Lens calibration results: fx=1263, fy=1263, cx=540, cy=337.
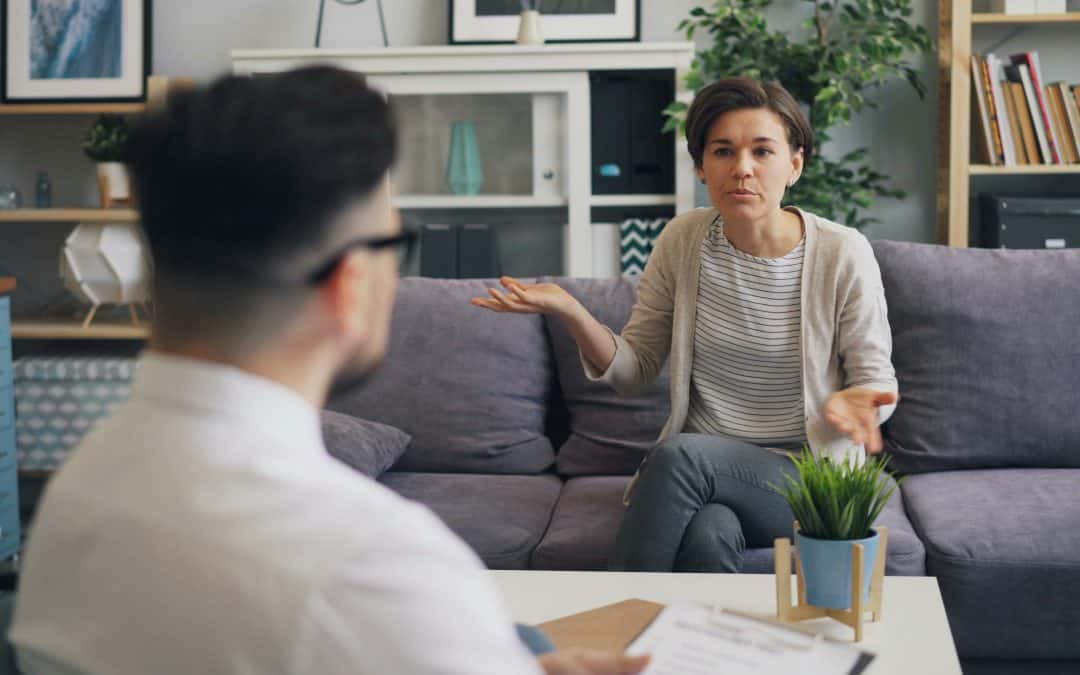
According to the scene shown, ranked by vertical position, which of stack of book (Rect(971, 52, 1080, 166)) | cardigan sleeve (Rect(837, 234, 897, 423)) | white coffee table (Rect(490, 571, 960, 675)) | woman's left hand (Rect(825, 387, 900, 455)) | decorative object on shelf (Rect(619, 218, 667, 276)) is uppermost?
stack of book (Rect(971, 52, 1080, 166))

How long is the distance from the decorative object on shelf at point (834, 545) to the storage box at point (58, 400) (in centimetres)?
247

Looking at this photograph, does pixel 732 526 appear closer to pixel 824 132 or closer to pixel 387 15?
pixel 824 132

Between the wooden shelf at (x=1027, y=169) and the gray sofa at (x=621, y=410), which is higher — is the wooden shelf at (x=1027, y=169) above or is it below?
above

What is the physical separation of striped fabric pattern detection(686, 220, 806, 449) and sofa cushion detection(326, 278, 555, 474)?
0.41 m

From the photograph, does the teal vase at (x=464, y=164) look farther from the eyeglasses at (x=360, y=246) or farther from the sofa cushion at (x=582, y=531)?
the eyeglasses at (x=360, y=246)

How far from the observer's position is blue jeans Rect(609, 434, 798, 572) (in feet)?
6.14

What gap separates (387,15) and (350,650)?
348 centimetres

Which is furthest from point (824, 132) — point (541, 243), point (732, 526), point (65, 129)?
point (65, 129)

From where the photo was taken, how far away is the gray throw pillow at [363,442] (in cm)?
223

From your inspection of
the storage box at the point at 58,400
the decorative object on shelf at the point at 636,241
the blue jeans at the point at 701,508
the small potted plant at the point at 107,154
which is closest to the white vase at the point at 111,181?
the small potted plant at the point at 107,154

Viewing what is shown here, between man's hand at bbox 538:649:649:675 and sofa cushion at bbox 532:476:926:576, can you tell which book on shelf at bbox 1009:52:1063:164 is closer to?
sofa cushion at bbox 532:476:926:576

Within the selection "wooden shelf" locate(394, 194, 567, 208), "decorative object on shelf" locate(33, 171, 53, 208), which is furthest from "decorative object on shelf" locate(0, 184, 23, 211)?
"wooden shelf" locate(394, 194, 567, 208)

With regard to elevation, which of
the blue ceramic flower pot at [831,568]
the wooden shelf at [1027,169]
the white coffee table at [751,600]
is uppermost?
the wooden shelf at [1027,169]

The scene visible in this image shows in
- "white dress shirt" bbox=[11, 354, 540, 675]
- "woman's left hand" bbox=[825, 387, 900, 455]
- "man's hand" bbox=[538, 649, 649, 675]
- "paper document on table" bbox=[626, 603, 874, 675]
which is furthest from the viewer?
"woman's left hand" bbox=[825, 387, 900, 455]
